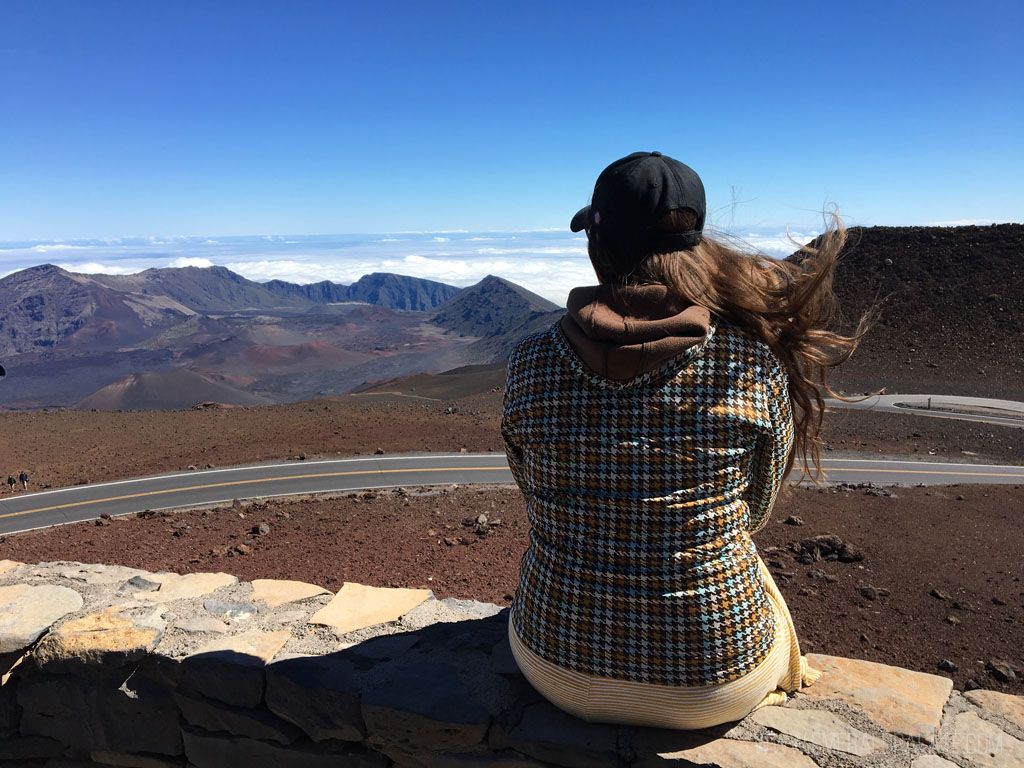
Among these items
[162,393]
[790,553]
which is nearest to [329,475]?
[790,553]

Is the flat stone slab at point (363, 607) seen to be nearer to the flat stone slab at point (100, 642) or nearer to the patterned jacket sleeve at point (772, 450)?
the flat stone slab at point (100, 642)

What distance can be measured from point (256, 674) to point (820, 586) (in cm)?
485

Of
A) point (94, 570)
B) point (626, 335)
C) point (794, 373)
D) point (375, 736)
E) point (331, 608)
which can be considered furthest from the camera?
point (94, 570)

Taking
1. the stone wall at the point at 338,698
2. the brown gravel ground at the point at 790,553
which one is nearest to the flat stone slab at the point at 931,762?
the stone wall at the point at 338,698

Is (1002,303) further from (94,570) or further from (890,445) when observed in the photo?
(94,570)

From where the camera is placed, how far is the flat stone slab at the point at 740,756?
6.94 feet

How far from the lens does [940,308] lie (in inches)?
1526

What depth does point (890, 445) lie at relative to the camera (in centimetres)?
1894

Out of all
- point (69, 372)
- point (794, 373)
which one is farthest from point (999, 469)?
point (69, 372)

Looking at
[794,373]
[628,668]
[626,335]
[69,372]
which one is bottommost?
[69,372]

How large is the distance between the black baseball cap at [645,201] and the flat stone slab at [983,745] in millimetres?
1821

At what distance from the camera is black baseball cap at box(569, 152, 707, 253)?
194cm

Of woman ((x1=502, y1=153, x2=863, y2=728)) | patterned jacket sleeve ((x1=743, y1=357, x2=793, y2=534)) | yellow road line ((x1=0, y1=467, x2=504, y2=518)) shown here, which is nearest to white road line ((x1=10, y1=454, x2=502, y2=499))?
yellow road line ((x1=0, y1=467, x2=504, y2=518))

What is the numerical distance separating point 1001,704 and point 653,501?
1672 mm
